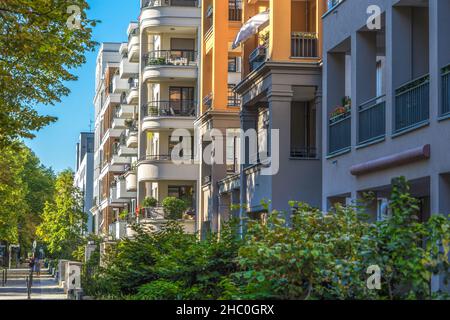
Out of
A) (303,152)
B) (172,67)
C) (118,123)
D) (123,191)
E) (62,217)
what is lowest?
(303,152)

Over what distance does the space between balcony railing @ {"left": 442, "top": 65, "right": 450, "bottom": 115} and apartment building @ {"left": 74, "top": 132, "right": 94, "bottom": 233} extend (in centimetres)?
10094

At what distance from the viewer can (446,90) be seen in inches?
802

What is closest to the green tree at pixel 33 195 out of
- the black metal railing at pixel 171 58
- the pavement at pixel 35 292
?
the pavement at pixel 35 292

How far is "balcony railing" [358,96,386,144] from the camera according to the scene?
24828mm

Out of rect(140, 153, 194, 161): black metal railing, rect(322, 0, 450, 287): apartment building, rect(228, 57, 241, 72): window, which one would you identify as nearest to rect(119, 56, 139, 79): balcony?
rect(140, 153, 194, 161): black metal railing

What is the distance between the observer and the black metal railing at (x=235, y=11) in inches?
1810

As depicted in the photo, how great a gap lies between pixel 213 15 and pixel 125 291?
21.9 metres

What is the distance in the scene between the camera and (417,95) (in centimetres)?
2214

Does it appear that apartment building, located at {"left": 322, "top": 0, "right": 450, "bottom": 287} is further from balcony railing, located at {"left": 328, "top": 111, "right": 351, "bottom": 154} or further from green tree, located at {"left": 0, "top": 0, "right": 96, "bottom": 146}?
green tree, located at {"left": 0, "top": 0, "right": 96, "bottom": 146}

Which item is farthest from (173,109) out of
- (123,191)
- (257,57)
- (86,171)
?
(86,171)

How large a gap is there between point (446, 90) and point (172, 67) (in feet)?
122

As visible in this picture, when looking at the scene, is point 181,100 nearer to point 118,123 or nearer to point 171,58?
point 171,58

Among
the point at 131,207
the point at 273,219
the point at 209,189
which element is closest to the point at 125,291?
the point at 273,219

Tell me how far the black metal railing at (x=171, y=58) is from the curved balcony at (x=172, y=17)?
142 cm
